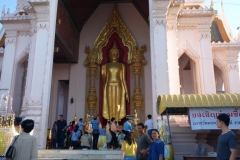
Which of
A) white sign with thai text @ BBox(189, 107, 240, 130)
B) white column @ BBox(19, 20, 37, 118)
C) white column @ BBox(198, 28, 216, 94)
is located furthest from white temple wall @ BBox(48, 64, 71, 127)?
white sign with thai text @ BBox(189, 107, 240, 130)

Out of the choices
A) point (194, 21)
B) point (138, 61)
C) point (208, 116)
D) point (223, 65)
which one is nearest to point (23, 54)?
point (138, 61)

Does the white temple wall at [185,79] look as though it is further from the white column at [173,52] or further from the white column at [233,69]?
the white column at [173,52]

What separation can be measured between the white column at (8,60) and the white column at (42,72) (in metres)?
2.77

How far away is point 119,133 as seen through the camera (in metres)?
7.82

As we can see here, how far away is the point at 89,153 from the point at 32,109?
6.60 feet

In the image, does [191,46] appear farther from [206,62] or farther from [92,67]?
[92,67]

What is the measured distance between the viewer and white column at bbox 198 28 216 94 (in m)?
8.51

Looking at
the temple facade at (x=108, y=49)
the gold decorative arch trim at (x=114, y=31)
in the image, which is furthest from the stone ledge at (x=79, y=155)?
the gold decorative arch trim at (x=114, y=31)

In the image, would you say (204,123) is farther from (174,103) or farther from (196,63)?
(196,63)

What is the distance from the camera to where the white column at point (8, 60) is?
362 inches

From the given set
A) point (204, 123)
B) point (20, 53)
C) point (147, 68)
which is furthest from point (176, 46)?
point (20, 53)

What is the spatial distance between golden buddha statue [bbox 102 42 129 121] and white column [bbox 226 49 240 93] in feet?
13.8

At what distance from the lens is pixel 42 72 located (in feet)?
22.5

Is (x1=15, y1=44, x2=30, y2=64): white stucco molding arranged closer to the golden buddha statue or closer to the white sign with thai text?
the golden buddha statue
